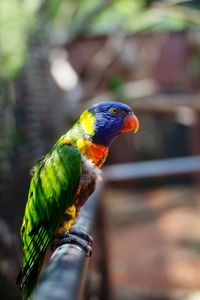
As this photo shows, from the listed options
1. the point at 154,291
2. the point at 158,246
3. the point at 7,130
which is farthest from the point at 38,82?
the point at 158,246

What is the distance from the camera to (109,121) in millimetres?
1139

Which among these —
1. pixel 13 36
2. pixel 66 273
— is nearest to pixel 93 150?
pixel 66 273

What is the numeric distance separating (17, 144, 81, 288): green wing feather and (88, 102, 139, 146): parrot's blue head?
0.07 m

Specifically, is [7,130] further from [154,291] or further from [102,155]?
[154,291]

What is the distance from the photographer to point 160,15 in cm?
Result: 416

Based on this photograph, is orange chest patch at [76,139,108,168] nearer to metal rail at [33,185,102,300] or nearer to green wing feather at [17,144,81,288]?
green wing feather at [17,144,81,288]

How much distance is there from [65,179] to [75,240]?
0.14 m

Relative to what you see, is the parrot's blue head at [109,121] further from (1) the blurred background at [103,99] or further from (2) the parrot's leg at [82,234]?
(1) the blurred background at [103,99]

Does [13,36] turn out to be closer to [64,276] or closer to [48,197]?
[48,197]

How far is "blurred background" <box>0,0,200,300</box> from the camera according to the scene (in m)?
2.69

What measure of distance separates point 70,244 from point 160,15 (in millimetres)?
3454

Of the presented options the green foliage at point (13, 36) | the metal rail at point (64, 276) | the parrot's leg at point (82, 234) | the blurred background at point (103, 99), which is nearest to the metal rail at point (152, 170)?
the blurred background at point (103, 99)

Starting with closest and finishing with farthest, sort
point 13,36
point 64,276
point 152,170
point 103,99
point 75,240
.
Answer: point 64,276 < point 75,240 < point 13,36 < point 152,170 < point 103,99

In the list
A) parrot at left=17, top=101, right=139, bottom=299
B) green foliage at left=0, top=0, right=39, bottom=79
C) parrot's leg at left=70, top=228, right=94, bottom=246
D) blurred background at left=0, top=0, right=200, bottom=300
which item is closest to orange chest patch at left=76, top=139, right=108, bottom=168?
parrot at left=17, top=101, right=139, bottom=299
